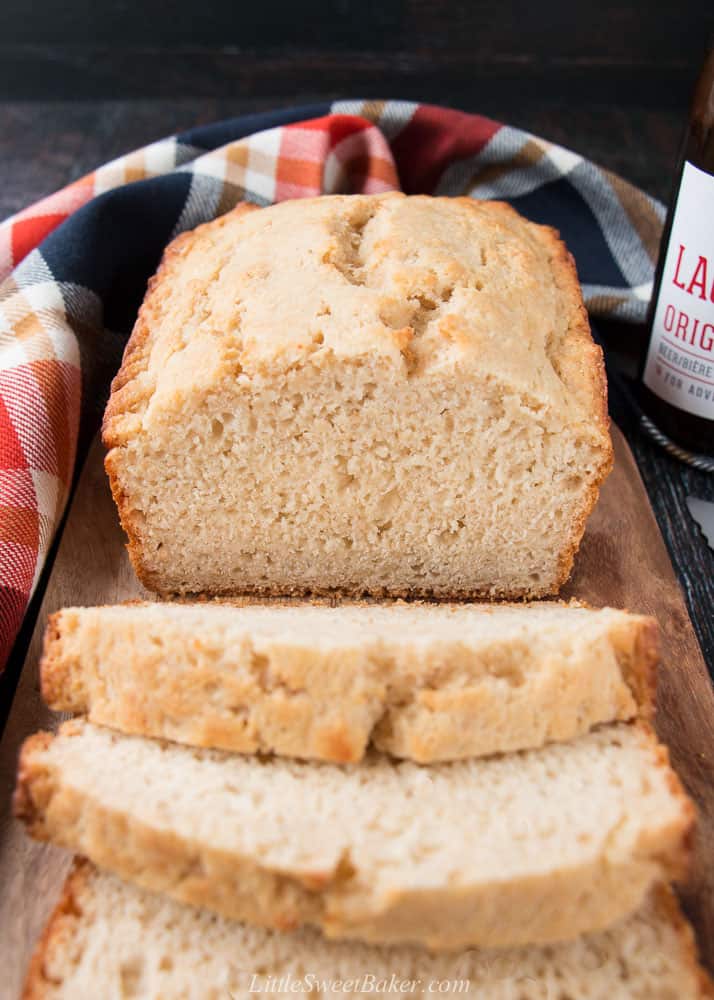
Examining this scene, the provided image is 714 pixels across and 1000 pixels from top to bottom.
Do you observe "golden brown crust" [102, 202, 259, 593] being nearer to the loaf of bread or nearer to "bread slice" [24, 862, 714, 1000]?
the loaf of bread

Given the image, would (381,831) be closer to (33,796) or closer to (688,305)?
(33,796)

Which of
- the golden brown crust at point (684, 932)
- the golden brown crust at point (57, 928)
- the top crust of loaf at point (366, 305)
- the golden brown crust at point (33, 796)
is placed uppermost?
the top crust of loaf at point (366, 305)

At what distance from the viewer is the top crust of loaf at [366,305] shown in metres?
2.99

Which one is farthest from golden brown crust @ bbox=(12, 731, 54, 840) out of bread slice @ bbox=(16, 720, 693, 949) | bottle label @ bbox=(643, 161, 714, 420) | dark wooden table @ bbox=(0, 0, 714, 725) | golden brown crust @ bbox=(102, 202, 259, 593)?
dark wooden table @ bbox=(0, 0, 714, 725)

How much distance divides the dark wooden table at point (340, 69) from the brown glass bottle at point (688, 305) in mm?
2186

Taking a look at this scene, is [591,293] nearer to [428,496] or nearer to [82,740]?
[428,496]

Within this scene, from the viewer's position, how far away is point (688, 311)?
3746 mm

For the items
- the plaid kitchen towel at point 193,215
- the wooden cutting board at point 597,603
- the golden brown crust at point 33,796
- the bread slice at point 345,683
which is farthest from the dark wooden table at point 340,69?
the golden brown crust at point 33,796

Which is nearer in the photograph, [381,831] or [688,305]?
[381,831]

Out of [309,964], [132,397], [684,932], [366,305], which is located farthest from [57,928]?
[366,305]

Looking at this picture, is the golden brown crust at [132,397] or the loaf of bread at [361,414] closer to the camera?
the loaf of bread at [361,414]

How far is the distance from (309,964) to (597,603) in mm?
1636

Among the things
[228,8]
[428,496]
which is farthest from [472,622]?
[228,8]

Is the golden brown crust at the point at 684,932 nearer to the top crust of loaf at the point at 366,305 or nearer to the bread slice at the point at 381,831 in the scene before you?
the bread slice at the point at 381,831
